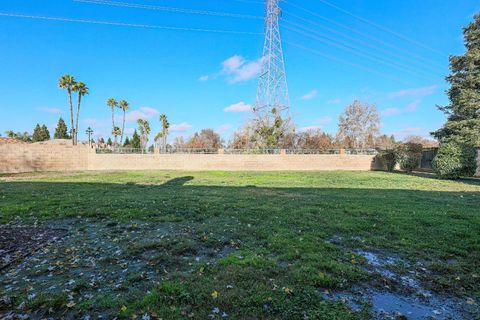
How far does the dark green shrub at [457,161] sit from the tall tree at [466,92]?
3.83 metres

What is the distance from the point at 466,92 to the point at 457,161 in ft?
24.0

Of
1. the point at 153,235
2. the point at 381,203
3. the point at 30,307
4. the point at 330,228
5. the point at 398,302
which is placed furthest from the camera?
the point at 381,203

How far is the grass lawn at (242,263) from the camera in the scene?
8.20ft

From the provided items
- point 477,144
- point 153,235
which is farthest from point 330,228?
point 477,144

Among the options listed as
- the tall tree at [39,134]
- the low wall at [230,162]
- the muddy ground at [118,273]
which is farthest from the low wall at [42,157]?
the tall tree at [39,134]

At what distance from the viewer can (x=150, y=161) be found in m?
21.5

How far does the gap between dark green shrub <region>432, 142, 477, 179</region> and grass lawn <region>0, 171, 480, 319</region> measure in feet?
33.9

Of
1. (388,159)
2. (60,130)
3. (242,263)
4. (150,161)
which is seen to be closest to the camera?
(242,263)

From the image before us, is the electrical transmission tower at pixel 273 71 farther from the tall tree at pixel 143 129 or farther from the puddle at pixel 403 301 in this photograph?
the tall tree at pixel 143 129

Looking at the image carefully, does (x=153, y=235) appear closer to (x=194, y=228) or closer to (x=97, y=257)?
(x=194, y=228)

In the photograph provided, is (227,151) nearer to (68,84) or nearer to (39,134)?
(68,84)

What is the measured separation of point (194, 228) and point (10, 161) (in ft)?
69.4

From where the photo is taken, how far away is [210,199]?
7.82 m

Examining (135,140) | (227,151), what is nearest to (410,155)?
Answer: (227,151)
